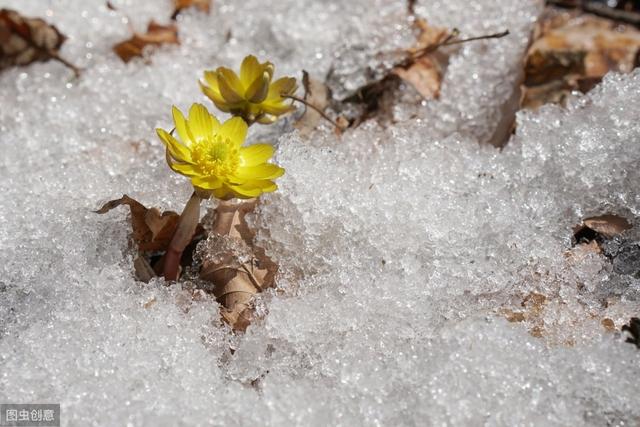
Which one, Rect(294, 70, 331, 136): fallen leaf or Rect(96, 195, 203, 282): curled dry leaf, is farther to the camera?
Rect(294, 70, 331, 136): fallen leaf

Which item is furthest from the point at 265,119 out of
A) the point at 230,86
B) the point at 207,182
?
the point at 207,182

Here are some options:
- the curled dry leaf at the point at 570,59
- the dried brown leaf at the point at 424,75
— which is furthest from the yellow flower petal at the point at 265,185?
A: the curled dry leaf at the point at 570,59

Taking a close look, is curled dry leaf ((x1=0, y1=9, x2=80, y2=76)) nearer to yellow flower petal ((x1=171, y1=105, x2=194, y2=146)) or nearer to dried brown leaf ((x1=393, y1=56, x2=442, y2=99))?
yellow flower petal ((x1=171, y1=105, x2=194, y2=146))

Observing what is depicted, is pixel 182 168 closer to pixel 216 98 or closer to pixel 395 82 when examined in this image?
pixel 216 98

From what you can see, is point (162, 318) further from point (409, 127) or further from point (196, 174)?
point (409, 127)

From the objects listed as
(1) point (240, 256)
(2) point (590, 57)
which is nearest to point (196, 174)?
(1) point (240, 256)

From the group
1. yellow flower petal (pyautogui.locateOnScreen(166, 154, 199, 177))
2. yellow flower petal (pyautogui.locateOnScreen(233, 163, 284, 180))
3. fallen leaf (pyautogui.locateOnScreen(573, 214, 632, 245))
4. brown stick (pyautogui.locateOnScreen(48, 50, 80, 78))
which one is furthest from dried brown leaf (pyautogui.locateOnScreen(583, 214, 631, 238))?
brown stick (pyautogui.locateOnScreen(48, 50, 80, 78))
